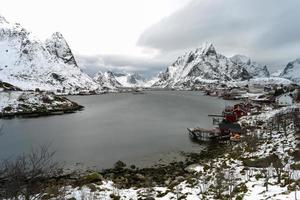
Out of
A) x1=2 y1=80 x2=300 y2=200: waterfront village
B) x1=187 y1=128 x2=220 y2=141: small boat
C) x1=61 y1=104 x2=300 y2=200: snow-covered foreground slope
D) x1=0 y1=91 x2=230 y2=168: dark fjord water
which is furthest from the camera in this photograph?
x1=187 y1=128 x2=220 y2=141: small boat

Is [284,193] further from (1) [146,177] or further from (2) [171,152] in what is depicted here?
(2) [171,152]

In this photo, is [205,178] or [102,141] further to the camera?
[102,141]

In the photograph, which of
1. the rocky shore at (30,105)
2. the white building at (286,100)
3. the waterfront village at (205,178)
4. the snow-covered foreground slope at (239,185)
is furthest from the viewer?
the rocky shore at (30,105)

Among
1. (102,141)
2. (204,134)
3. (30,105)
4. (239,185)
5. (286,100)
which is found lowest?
(102,141)

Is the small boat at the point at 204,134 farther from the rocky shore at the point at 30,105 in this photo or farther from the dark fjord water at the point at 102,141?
the rocky shore at the point at 30,105

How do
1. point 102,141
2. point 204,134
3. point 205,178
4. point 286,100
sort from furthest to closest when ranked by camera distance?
point 286,100 → point 204,134 → point 102,141 → point 205,178

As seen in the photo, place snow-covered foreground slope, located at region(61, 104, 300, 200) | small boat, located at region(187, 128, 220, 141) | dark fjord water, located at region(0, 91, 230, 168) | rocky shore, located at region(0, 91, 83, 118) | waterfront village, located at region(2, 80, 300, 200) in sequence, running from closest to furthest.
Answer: snow-covered foreground slope, located at region(61, 104, 300, 200)
waterfront village, located at region(2, 80, 300, 200)
dark fjord water, located at region(0, 91, 230, 168)
small boat, located at region(187, 128, 220, 141)
rocky shore, located at region(0, 91, 83, 118)

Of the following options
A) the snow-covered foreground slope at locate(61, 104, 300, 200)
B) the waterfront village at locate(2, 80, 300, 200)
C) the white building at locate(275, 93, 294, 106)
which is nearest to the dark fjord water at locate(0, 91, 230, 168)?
the waterfront village at locate(2, 80, 300, 200)

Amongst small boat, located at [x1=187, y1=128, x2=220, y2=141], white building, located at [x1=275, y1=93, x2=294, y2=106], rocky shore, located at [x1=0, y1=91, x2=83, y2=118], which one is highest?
white building, located at [x1=275, y1=93, x2=294, y2=106]

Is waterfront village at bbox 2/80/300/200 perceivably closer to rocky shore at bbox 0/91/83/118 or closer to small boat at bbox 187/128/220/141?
small boat at bbox 187/128/220/141

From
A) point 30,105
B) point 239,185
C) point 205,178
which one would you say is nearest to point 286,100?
point 205,178

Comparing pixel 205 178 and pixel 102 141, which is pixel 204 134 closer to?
pixel 102 141

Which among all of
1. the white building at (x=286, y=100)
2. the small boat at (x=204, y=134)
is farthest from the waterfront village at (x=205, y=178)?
the white building at (x=286, y=100)

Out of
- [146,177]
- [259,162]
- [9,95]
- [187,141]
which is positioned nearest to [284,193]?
[259,162]
